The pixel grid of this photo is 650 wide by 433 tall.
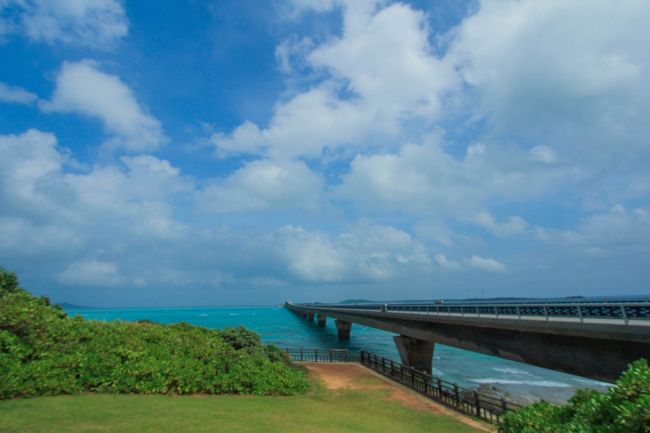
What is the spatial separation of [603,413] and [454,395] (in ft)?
53.3

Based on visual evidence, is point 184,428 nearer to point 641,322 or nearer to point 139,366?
point 139,366

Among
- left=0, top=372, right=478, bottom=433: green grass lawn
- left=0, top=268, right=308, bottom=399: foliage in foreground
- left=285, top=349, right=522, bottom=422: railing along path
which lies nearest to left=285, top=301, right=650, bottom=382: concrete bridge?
left=285, top=349, right=522, bottom=422: railing along path

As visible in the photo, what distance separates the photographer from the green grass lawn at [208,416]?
10.8 meters

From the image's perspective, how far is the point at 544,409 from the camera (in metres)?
7.48

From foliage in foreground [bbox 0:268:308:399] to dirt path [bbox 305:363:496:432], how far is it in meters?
4.95

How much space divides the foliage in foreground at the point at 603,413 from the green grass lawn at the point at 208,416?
7.41 m

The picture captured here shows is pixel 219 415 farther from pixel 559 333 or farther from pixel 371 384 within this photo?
pixel 559 333

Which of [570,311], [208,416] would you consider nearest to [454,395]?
[570,311]

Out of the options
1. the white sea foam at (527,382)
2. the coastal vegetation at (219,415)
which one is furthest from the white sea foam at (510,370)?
the coastal vegetation at (219,415)

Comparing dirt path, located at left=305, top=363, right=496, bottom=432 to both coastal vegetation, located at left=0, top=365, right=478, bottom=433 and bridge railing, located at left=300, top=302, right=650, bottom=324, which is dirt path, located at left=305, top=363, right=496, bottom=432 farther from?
bridge railing, located at left=300, top=302, right=650, bottom=324

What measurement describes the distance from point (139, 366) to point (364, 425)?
1081 centimetres

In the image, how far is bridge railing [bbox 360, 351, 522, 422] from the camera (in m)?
17.8

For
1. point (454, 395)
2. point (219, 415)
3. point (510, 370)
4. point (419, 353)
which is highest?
point (219, 415)

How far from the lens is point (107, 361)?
16.6m
